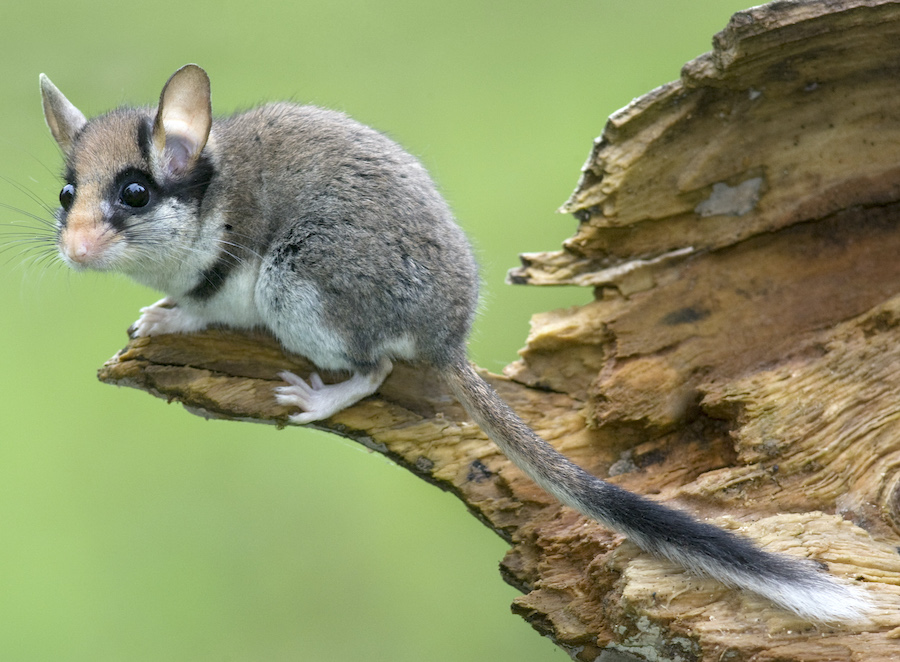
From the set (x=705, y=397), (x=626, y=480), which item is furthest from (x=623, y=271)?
(x=626, y=480)

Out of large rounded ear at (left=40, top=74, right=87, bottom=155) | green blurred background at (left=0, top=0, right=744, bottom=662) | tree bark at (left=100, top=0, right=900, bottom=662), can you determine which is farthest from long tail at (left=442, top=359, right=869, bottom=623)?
large rounded ear at (left=40, top=74, right=87, bottom=155)

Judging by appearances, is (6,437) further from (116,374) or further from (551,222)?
(551,222)

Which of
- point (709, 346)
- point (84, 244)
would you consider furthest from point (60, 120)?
point (709, 346)

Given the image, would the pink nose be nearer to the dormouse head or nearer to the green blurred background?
the dormouse head

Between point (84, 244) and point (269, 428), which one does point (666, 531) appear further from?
point (269, 428)

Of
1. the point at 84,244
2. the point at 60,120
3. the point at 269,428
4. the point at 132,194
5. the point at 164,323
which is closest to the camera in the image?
the point at 84,244

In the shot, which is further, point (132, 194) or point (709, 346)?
point (709, 346)

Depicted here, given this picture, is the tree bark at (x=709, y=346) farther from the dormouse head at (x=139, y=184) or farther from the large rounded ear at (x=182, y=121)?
the large rounded ear at (x=182, y=121)
